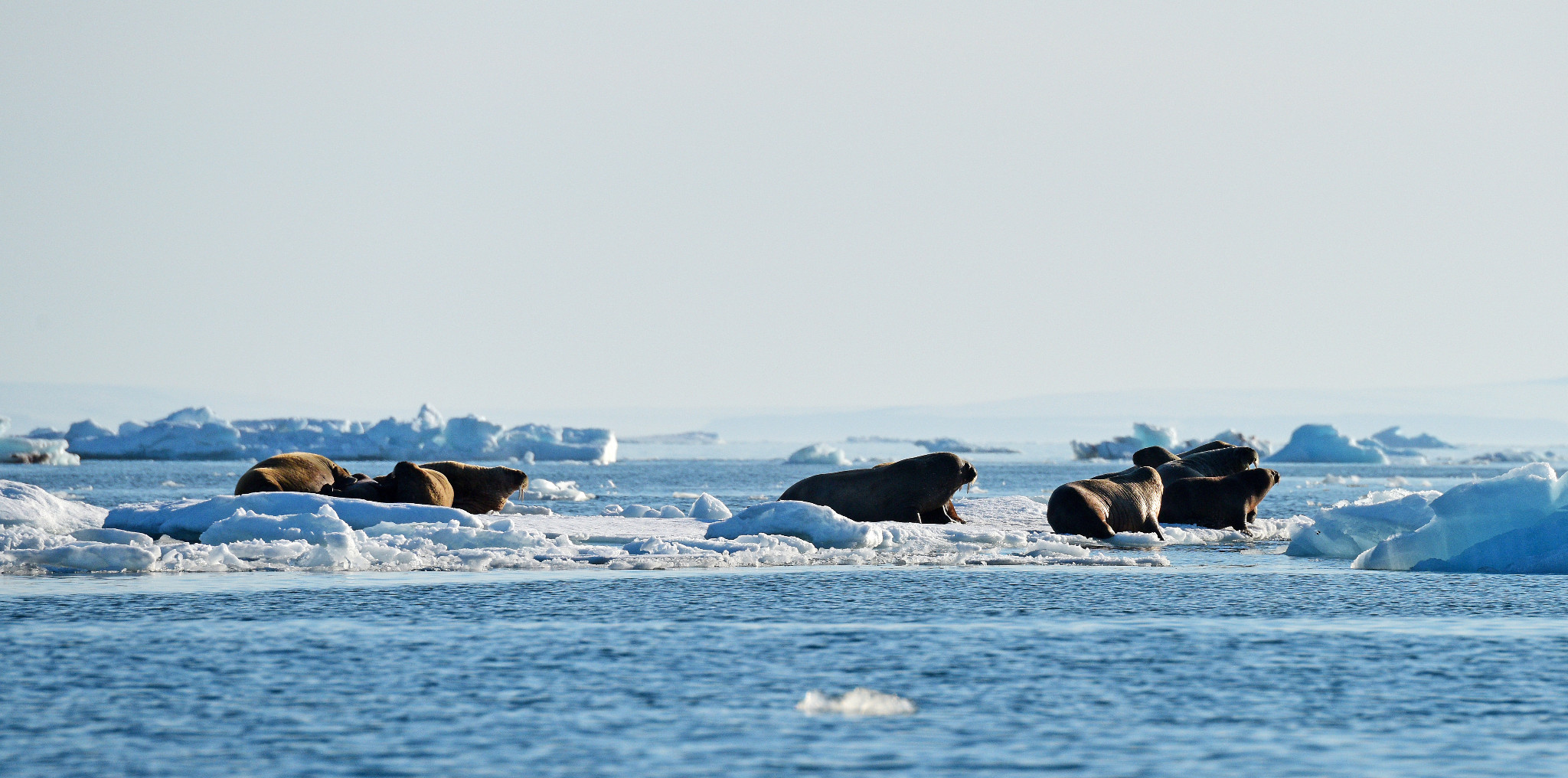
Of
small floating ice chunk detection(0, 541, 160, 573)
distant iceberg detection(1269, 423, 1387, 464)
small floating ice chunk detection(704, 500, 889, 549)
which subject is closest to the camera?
small floating ice chunk detection(0, 541, 160, 573)

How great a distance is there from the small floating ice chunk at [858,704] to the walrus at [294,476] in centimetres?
1977

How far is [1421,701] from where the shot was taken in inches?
390

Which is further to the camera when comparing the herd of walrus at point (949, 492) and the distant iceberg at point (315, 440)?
the distant iceberg at point (315, 440)

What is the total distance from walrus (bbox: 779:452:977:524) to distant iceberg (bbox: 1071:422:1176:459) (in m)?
49.7

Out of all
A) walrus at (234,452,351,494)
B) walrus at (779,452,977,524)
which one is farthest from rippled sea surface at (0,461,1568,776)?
walrus at (234,452,351,494)

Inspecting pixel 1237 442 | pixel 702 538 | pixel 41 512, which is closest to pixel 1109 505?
pixel 702 538

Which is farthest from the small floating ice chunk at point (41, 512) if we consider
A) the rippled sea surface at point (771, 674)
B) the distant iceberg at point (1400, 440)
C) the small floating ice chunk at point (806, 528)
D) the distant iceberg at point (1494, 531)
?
the distant iceberg at point (1400, 440)

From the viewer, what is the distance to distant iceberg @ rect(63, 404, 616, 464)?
284 feet

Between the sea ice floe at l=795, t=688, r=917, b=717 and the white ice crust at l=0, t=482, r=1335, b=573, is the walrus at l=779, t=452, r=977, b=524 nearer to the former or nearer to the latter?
the white ice crust at l=0, t=482, r=1335, b=573

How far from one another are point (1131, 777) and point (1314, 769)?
999 mm

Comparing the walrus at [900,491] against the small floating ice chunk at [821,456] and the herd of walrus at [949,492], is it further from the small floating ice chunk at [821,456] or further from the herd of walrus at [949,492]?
the small floating ice chunk at [821,456]

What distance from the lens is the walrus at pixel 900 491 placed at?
26547 millimetres

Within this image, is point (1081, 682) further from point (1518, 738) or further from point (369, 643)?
point (369, 643)

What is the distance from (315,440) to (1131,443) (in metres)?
49.7
